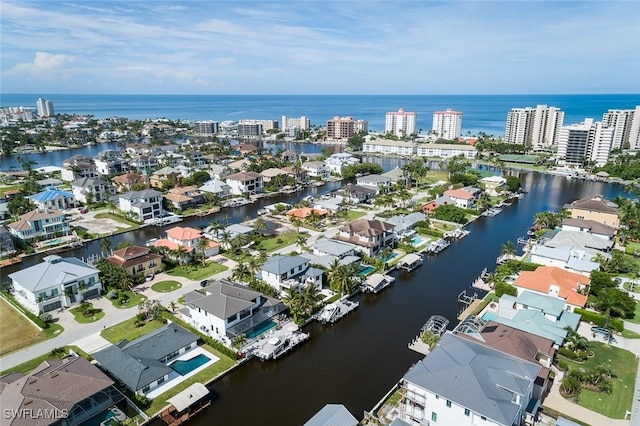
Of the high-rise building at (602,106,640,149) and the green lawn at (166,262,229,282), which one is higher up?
the high-rise building at (602,106,640,149)

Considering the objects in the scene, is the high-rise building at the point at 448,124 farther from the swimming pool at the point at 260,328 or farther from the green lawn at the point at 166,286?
the swimming pool at the point at 260,328

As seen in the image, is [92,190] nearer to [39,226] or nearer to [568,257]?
[39,226]

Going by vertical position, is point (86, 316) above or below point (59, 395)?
below

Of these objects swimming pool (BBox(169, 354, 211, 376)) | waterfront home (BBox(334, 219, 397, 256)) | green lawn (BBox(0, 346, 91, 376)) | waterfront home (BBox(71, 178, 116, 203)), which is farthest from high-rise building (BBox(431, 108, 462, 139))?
green lawn (BBox(0, 346, 91, 376))

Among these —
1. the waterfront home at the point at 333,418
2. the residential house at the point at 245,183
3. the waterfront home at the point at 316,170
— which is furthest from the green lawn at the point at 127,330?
the waterfront home at the point at 316,170

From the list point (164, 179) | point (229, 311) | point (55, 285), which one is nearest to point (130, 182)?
point (164, 179)

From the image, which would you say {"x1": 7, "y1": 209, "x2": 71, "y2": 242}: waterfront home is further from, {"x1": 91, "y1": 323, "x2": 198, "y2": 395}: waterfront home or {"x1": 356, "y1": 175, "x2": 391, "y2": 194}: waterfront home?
{"x1": 356, "y1": 175, "x2": 391, "y2": 194}: waterfront home

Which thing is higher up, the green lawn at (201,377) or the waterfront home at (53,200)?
the waterfront home at (53,200)
